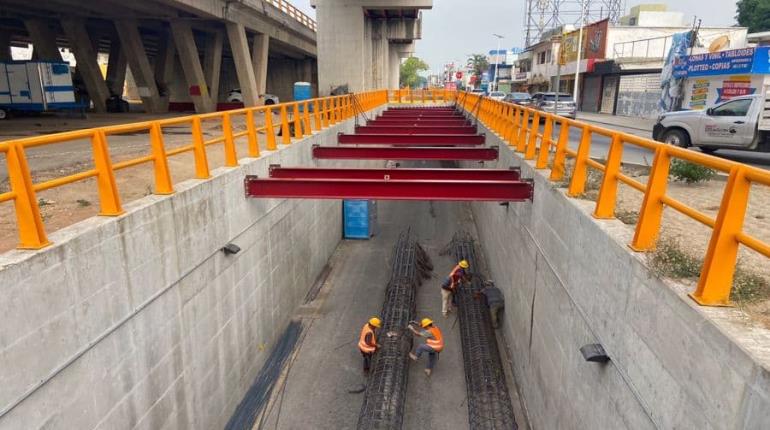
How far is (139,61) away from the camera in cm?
3045

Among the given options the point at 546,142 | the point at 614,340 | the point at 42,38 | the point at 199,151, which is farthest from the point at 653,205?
the point at 42,38

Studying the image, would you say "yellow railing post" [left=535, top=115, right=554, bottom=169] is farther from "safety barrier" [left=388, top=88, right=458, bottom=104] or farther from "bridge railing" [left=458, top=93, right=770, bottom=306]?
"safety barrier" [left=388, top=88, right=458, bottom=104]

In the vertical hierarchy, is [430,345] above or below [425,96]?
below

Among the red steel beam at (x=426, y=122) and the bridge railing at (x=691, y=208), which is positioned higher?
the bridge railing at (x=691, y=208)

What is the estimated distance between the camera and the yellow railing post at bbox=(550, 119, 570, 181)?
26.0 feet

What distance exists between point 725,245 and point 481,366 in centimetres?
764

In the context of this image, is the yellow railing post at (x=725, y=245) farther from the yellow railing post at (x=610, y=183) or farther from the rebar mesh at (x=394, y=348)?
the rebar mesh at (x=394, y=348)

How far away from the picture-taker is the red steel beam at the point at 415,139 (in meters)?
16.6

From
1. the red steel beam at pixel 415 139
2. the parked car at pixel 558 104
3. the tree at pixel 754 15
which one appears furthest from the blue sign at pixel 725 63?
the tree at pixel 754 15

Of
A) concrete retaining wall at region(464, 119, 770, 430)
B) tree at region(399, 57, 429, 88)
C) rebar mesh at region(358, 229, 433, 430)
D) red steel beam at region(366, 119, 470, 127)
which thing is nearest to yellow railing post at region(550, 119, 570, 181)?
concrete retaining wall at region(464, 119, 770, 430)

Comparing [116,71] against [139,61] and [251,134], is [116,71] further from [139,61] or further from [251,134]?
[251,134]

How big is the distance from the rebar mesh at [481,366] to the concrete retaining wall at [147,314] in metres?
4.53

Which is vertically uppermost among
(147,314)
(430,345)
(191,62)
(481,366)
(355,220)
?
(191,62)

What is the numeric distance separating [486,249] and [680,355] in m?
12.9
